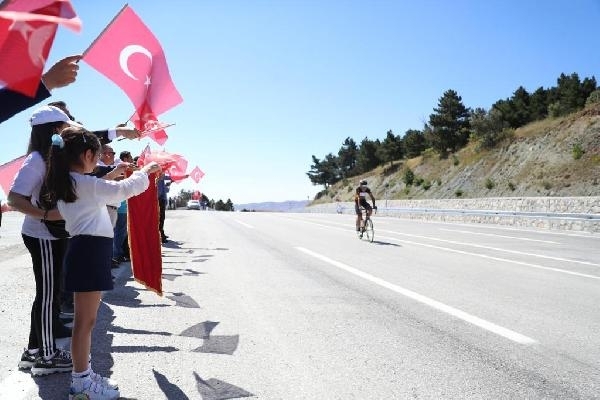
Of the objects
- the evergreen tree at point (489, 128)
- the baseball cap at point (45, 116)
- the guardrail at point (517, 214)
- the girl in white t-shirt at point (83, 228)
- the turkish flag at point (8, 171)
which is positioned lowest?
the guardrail at point (517, 214)

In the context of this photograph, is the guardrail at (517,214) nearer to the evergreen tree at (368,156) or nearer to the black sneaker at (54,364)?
the black sneaker at (54,364)

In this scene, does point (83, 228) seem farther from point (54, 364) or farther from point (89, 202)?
point (54, 364)

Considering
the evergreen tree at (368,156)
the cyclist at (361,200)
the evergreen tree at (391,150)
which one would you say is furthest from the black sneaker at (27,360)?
the evergreen tree at (368,156)

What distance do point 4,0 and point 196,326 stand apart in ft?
10.8

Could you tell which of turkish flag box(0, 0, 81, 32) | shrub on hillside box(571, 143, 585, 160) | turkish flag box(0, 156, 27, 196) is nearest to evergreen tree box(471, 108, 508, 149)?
shrub on hillside box(571, 143, 585, 160)

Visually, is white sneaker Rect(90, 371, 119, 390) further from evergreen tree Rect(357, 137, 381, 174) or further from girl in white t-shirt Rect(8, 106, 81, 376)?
evergreen tree Rect(357, 137, 381, 174)

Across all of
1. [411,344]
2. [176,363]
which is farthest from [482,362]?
[176,363]

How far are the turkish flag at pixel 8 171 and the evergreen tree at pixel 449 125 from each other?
67894mm

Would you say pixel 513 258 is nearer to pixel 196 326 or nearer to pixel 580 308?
pixel 580 308

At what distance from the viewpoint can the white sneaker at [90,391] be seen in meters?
2.97

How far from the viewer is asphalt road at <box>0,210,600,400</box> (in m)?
3.23

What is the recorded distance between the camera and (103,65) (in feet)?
17.4

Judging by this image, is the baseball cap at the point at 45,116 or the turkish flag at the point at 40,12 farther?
the baseball cap at the point at 45,116

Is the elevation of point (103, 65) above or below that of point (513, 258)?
above
